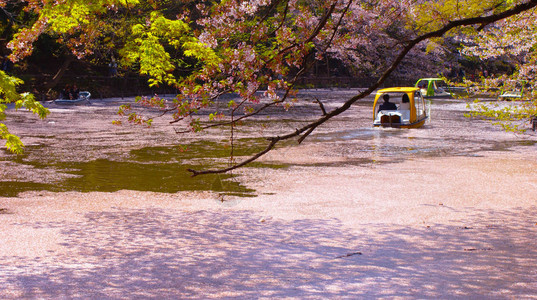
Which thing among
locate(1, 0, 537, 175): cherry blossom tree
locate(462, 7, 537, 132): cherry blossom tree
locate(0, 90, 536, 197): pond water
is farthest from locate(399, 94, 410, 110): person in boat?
locate(462, 7, 537, 132): cherry blossom tree

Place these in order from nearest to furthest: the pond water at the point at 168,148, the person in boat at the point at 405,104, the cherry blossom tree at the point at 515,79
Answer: the cherry blossom tree at the point at 515,79, the pond water at the point at 168,148, the person in boat at the point at 405,104

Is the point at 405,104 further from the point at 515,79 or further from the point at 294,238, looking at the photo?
the point at 294,238

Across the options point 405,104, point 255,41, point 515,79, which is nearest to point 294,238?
point 255,41

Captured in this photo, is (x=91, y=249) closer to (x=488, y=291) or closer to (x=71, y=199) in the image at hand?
(x=71, y=199)

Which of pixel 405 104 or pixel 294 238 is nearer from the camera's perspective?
pixel 294 238

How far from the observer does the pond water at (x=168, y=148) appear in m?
13.8

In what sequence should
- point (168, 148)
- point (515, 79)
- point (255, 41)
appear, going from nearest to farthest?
point (255, 41)
point (515, 79)
point (168, 148)

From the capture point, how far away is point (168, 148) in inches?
779

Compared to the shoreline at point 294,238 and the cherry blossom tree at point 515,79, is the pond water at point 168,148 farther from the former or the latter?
the cherry blossom tree at point 515,79

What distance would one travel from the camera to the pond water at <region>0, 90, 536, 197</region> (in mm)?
13781

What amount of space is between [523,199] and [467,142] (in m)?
10.5

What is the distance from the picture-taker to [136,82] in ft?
169

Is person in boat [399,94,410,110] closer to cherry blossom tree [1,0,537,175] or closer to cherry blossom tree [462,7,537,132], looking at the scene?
cherry blossom tree [1,0,537,175]

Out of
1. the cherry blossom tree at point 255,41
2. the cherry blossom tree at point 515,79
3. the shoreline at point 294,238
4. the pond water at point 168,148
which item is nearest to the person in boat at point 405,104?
the pond water at point 168,148
